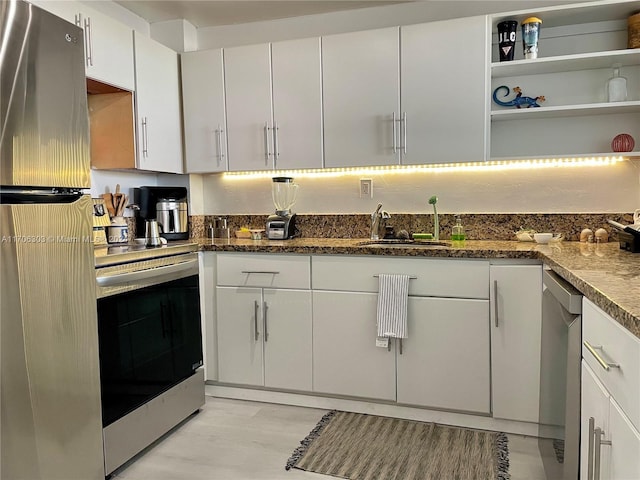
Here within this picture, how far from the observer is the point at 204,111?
10.3 ft

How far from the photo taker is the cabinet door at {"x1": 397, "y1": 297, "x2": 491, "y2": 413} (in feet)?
8.02

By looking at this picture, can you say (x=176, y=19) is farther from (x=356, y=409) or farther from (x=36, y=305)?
(x=356, y=409)

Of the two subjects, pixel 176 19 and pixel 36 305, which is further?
pixel 176 19

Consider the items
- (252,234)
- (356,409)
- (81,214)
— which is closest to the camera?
(81,214)

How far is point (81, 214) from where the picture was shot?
1.85 meters

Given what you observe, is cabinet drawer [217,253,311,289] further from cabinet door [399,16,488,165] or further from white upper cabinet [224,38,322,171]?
cabinet door [399,16,488,165]

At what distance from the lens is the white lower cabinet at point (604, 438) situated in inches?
41.3

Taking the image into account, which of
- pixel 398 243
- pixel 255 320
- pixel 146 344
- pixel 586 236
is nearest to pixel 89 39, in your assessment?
pixel 146 344

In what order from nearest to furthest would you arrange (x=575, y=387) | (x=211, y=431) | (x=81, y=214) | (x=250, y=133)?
1. (x=575, y=387)
2. (x=81, y=214)
3. (x=211, y=431)
4. (x=250, y=133)

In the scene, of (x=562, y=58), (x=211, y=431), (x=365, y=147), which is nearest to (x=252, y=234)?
(x=365, y=147)

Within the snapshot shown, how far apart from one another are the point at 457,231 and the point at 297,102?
1.21 m

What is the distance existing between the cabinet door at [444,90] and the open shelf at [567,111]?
17 cm

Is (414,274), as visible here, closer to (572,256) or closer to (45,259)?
(572,256)

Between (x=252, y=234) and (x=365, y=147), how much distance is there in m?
0.95
